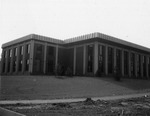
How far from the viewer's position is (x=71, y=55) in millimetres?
49281

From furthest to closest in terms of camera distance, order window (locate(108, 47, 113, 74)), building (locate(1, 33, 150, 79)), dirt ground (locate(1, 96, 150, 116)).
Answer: window (locate(108, 47, 113, 74))
building (locate(1, 33, 150, 79))
dirt ground (locate(1, 96, 150, 116))

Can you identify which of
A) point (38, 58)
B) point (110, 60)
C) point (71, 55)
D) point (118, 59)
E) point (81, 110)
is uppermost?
point (71, 55)

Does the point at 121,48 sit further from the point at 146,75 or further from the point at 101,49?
the point at 146,75

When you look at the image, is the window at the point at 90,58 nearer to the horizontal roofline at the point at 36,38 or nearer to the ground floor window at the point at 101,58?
the ground floor window at the point at 101,58

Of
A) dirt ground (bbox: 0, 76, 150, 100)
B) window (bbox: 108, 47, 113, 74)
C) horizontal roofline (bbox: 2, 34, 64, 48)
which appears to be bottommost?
dirt ground (bbox: 0, 76, 150, 100)

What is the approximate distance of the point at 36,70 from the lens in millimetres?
44219

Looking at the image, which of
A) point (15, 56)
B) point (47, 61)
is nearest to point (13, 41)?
point (15, 56)

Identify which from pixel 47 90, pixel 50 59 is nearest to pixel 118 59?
pixel 50 59

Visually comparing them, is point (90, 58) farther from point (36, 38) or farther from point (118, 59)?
point (36, 38)

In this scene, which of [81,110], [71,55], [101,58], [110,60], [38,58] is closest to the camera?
[81,110]

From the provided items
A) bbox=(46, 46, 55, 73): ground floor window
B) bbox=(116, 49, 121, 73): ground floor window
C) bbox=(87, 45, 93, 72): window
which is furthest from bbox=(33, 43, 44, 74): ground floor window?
bbox=(116, 49, 121, 73): ground floor window

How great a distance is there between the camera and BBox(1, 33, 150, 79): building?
4381cm

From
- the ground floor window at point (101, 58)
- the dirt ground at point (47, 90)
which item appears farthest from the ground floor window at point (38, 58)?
the dirt ground at point (47, 90)

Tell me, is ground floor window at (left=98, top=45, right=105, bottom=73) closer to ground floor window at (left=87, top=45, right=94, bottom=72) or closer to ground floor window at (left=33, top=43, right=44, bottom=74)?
ground floor window at (left=87, top=45, right=94, bottom=72)
